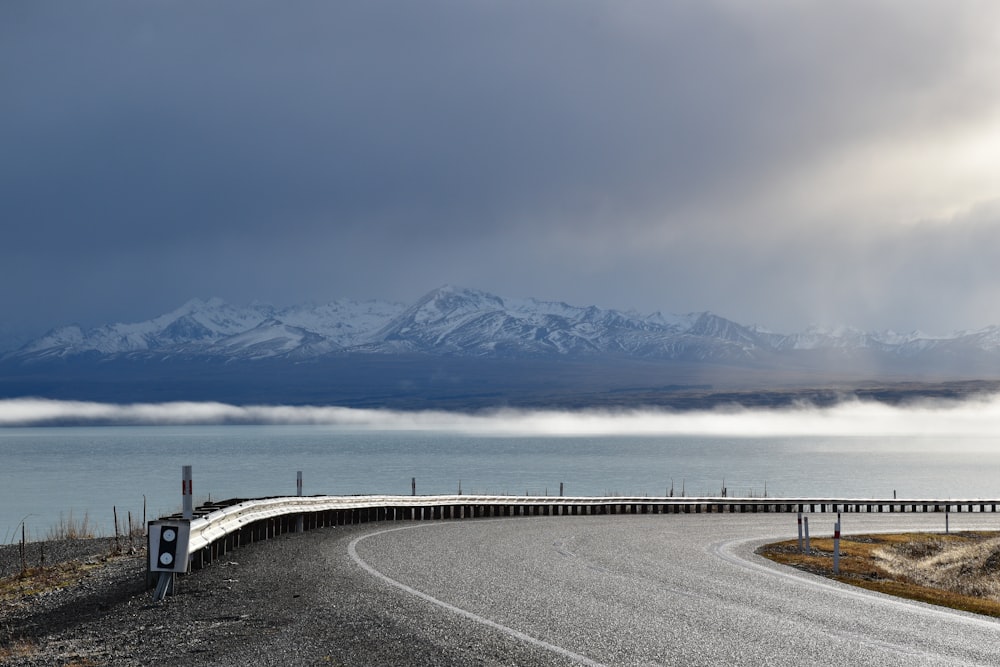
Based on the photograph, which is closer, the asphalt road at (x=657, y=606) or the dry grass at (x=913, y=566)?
the asphalt road at (x=657, y=606)

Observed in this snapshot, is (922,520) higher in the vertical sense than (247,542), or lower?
lower

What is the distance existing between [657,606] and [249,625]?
202 inches

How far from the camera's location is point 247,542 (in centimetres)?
2441

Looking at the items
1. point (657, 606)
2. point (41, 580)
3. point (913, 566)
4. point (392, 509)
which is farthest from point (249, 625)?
point (392, 509)

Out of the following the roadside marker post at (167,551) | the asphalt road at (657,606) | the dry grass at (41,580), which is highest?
the roadside marker post at (167,551)

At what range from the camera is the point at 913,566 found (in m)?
28.5

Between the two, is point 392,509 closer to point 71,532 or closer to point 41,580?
point 71,532

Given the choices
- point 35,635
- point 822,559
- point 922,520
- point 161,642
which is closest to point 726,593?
point 161,642

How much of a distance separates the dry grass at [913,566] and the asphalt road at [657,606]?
1127 millimetres

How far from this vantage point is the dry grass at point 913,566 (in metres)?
19.0

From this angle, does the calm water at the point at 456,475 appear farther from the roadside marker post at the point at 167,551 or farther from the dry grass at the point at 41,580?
the roadside marker post at the point at 167,551

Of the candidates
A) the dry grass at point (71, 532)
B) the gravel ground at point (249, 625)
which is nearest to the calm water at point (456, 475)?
the dry grass at point (71, 532)

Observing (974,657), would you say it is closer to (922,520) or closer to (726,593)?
(726,593)

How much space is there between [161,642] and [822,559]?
18.3 meters
